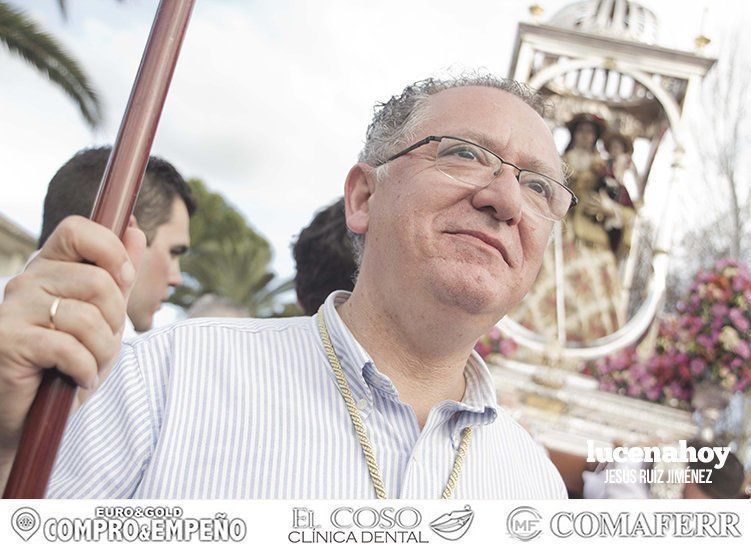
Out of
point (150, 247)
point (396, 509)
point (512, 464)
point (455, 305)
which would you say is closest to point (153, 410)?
point (396, 509)

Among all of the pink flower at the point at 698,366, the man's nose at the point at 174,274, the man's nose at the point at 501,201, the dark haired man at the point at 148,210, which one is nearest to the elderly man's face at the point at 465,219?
the man's nose at the point at 501,201

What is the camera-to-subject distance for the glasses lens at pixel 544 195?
4.42 feet

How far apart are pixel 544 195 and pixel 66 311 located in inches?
37.4

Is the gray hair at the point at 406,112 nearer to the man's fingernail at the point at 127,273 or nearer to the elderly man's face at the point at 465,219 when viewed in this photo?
the elderly man's face at the point at 465,219

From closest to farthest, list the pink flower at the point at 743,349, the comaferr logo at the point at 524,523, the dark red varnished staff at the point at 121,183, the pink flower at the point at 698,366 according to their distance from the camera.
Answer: the dark red varnished staff at the point at 121,183 → the comaferr logo at the point at 524,523 → the pink flower at the point at 743,349 → the pink flower at the point at 698,366

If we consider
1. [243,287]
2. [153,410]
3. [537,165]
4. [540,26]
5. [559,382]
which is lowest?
[153,410]

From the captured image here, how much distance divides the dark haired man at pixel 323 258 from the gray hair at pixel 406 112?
502 millimetres

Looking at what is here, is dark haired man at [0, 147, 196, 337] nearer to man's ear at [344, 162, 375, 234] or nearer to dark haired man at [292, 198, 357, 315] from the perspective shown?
dark haired man at [292, 198, 357, 315]

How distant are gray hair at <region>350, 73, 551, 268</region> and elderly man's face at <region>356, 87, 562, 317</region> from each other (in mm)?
37

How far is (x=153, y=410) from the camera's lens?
41.0 inches

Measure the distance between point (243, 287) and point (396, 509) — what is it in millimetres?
21034

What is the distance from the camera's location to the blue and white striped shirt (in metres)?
1.00

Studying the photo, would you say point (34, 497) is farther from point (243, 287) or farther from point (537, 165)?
point (243, 287)

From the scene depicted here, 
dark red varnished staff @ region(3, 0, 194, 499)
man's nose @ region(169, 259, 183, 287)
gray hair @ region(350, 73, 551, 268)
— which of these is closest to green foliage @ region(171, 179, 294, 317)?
man's nose @ region(169, 259, 183, 287)
